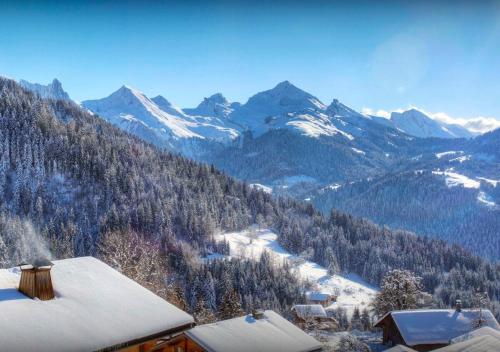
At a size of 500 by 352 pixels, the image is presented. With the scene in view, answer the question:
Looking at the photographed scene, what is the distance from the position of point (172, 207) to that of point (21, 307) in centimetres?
17621

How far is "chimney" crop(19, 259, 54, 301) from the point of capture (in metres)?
22.3

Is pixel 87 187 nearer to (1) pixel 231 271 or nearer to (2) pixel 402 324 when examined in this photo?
(1) pixel 231 271

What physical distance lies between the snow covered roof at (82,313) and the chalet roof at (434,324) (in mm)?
39965

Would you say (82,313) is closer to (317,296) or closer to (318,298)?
(318,298)

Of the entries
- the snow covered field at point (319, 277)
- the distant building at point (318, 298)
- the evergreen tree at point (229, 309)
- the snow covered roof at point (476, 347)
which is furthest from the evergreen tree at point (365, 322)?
the snow covered roof at point (476, 347)

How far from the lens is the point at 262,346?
2973 centimetres

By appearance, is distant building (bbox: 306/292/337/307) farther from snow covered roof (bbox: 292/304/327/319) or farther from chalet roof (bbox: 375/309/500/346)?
chalet roof (bbox: 375/309/500/346)

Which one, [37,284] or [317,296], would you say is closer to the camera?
[37,284]

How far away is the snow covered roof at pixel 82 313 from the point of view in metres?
19.5

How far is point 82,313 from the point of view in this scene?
72.5ft

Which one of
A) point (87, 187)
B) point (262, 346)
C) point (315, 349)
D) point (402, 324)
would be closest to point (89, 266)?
point (262, 346)

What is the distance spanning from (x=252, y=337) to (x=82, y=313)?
41.6 feet

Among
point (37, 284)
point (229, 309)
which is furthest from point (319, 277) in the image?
point (37, 284)

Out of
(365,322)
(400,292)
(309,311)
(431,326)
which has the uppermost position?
(431,326)
